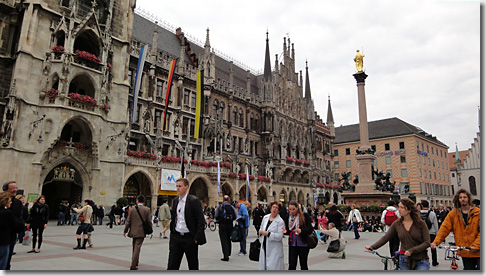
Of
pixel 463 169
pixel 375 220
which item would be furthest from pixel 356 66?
pixel 463 169

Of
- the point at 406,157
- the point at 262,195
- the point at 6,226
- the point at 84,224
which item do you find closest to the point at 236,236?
the point at 84,224

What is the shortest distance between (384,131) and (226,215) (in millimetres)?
59392

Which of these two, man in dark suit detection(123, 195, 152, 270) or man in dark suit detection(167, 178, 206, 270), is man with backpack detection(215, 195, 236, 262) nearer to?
A: man in dark suit detection(123, 195, 152, 270)

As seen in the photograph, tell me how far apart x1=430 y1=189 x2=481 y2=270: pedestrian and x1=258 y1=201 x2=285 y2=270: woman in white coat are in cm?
243

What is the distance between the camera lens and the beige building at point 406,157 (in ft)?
188

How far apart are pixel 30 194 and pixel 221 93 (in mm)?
24283

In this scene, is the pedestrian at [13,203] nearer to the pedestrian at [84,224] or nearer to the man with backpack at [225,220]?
the pedestrian at [84,224]

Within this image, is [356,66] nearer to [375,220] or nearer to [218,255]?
[375,220]

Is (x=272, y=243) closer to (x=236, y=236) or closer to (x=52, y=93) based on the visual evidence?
(x=236, y=236)

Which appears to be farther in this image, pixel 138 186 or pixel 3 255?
pixel 138 186

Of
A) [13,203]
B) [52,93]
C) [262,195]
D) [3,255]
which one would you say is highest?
[52,93]

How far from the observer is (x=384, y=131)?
63.0 meters

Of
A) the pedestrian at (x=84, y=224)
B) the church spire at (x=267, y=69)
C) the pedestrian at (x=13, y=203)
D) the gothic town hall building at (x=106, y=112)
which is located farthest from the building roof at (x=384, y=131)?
the pedestrian at (x=13, y=203)

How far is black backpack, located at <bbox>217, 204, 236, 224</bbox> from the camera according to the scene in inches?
393
